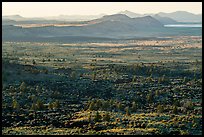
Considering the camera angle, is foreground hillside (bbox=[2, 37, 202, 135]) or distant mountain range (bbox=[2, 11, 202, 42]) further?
Result: distant mountain range (bbox=[2, 11, 202, 42])

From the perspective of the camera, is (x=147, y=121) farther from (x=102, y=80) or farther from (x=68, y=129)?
(x=102, y=80)

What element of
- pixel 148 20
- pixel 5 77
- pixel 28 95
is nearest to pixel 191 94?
pixel 28 95

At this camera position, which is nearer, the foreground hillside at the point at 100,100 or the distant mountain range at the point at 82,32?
the foreground hillside at the point at 100,100

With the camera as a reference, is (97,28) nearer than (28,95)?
No

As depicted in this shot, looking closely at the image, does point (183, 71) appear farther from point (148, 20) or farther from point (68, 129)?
point (148, 20)

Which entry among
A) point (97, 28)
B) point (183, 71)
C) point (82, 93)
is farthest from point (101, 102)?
point (97, 28)

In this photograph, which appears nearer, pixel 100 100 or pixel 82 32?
pixel 100 100

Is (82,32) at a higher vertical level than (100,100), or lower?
lower

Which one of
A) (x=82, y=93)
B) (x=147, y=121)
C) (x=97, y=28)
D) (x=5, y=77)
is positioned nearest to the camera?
(x=147, y=121)

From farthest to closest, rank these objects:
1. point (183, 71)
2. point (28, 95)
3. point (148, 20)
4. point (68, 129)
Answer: point (148, 20) < point (183, 71) < point (28, 95) < point (68, 129)
